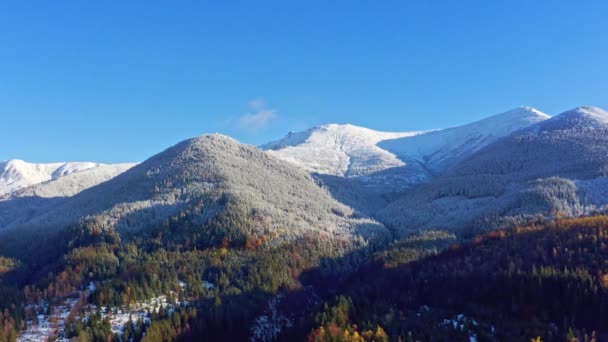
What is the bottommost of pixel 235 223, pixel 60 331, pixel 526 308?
pixel 526 308

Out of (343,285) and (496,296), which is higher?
(496,296)

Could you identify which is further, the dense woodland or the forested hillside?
the dense woodland

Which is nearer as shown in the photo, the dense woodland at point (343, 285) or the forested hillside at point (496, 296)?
the forested hillside at point (496, 296)

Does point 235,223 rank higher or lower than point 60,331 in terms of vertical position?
higher

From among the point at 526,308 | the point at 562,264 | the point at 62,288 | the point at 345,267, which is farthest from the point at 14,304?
the point at 562,264

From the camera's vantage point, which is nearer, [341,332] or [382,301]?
[341,332]

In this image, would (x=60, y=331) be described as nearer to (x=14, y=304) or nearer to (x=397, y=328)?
(x=14, y=304)

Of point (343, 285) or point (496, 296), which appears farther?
point (343, 285)

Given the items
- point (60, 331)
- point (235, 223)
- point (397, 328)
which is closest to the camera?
point (397, 328)
